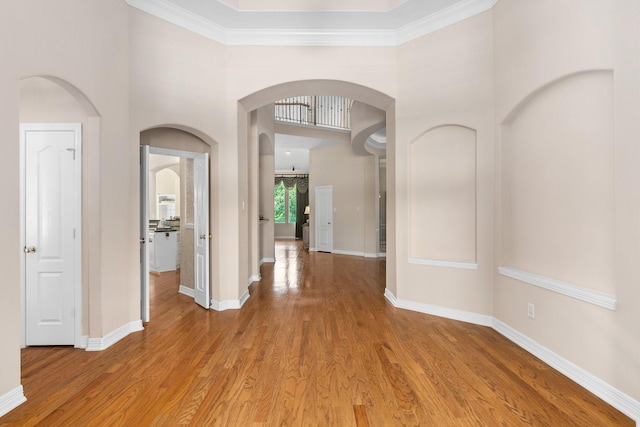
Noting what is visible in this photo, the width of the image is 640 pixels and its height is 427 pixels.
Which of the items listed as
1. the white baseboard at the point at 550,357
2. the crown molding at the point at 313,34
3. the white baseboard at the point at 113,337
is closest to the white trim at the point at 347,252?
the white baseboard at the point at 550,357

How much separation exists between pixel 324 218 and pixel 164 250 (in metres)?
4.93

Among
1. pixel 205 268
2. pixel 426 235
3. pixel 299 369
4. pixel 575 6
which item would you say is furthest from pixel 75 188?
pixel 575 6

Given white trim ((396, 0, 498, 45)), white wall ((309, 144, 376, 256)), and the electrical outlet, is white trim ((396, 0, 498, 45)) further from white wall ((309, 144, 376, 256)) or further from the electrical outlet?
white wall ((309, 144, 376, 256))

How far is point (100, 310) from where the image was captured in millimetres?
3076

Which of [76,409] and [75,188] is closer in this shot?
[76,409]

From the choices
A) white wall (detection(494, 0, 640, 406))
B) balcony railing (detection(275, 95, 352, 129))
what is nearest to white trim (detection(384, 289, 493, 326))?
white wall (detection(494, 0, 640, 406))

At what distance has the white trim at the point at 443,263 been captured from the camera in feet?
12.3

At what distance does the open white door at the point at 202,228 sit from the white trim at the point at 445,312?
2.67m

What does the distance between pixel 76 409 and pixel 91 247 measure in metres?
1.50

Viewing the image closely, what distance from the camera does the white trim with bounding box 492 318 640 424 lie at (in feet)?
6.79

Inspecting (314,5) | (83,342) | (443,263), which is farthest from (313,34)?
(83,342)

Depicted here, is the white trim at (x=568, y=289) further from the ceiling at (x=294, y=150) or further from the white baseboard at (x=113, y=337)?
the ceiling at (x=294, y=150)

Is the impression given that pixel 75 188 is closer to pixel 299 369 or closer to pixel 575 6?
pixel 299 369

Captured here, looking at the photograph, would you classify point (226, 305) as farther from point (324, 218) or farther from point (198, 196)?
point (324, 218)
